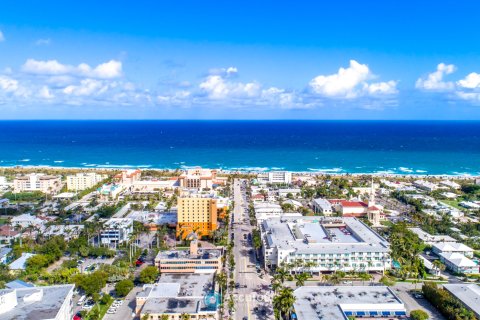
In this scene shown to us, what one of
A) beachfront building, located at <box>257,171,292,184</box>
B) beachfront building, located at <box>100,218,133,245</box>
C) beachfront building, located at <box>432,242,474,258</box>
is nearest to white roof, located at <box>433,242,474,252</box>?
beachfront building, located at <box>432,242,474,258</box>

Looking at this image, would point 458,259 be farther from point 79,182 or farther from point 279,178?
point 79,182

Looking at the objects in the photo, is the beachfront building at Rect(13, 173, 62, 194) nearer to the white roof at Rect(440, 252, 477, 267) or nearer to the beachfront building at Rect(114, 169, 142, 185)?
the beachfront building at Rect(114, 169, 142, 185)

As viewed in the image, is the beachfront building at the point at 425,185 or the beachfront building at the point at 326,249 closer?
the beachfront building at the point at 326,249

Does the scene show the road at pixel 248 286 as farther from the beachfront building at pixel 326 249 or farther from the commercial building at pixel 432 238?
the commercial building at pixel 432 238

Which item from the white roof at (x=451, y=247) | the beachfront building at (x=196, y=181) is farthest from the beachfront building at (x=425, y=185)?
the beachfront building at (x=196, y=181)

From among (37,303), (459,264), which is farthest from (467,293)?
(37,303)

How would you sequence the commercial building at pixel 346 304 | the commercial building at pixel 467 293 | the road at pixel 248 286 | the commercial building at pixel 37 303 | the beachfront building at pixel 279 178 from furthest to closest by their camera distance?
1. the beachfront building at pixel 279 178
2. the road at pixel 248 286
3. the commercial building at pixel 467 293
4. the commercial building at pixel 346 304
5. the commercial building at pixel 37 303

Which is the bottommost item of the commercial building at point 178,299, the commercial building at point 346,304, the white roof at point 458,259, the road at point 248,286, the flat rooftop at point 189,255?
the road at point 248,286
